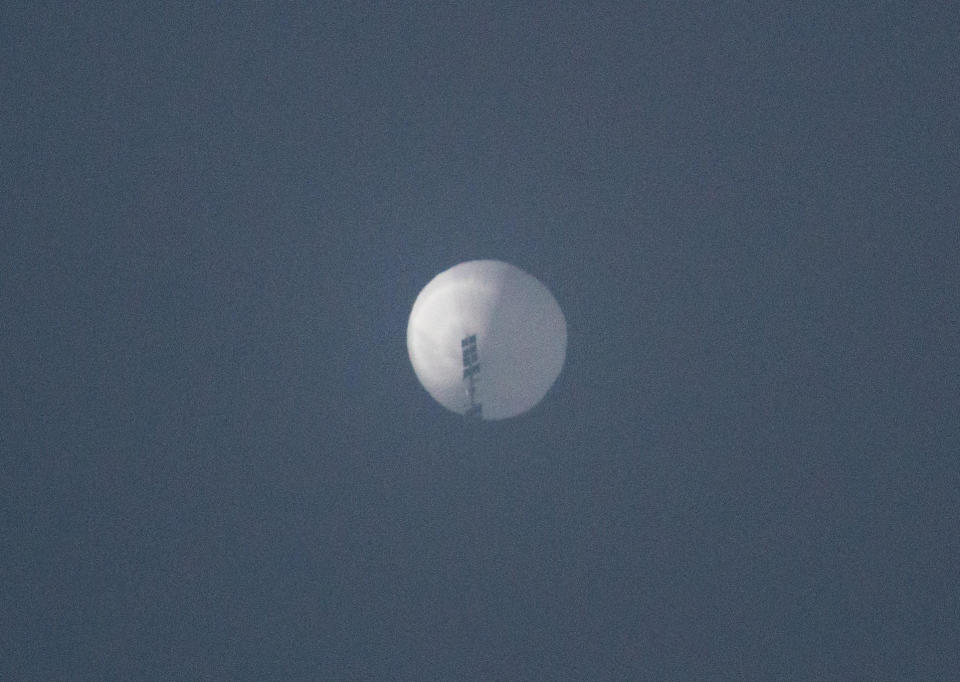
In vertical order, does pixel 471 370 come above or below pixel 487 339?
below

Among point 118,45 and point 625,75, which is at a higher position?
point 118,45

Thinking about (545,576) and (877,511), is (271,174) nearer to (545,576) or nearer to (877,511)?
(545,576)

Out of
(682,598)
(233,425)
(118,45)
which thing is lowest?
(682,598)

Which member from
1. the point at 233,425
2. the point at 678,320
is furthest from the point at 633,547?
the point at 233,425

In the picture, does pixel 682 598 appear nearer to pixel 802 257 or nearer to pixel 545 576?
pixel 545 576

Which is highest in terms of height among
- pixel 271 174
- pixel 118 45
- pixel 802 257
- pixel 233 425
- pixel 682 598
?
pixel 118 45

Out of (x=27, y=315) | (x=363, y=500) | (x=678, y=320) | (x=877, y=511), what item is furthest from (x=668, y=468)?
(x=27, y=315)
